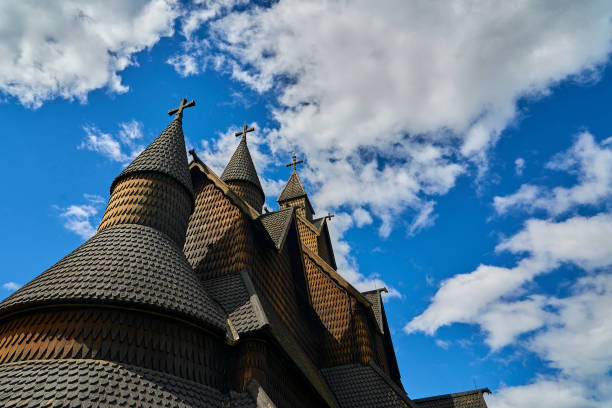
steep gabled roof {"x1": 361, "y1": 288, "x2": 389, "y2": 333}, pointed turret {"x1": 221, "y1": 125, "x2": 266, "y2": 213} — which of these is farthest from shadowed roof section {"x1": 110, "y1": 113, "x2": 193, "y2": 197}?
steep gabled roof {"x1": 361, "y1": 288, "x2": 389, "y2": 333}

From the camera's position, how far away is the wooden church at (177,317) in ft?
19.9

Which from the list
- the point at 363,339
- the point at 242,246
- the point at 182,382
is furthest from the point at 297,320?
the point at 182,382

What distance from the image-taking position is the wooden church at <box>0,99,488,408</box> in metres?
6.06

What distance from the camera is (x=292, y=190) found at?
25906mm

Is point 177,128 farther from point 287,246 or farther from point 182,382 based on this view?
point 182,382

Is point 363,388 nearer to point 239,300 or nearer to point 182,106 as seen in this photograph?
point 239,300

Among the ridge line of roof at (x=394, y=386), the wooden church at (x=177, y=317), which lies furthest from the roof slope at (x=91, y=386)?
the ridge line of roof at (x=394, y=386)

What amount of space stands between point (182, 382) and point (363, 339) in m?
8.16

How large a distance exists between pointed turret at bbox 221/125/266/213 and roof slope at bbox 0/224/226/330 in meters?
9.45

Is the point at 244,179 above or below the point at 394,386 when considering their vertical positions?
above

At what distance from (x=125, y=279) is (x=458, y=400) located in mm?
15976

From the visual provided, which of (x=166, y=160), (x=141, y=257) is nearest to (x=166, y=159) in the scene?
(x=166, y=160)

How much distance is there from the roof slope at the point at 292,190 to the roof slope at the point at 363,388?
45.5 ft

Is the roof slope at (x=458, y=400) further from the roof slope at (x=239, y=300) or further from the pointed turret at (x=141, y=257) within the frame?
the pointed turret at (x=141, y=257)
